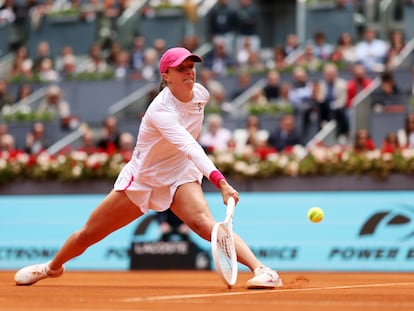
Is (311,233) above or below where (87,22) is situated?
below

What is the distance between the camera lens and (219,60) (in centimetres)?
2361

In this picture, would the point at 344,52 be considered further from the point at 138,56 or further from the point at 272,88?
the point at 138,56

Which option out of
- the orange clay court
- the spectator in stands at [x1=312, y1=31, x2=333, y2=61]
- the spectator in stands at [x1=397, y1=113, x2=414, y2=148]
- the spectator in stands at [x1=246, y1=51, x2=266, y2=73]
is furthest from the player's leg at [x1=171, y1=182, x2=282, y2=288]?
the spectator in stands at [x1=312, y1=31, x2=333, y2=61]

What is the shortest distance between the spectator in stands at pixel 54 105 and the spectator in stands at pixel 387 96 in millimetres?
6446

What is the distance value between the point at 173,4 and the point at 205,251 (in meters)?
10.9

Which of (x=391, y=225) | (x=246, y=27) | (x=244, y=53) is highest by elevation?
(x=246, y=27)

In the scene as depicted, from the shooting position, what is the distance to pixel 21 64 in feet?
83.0

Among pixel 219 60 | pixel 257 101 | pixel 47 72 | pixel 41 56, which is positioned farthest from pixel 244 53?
pixel 41 56

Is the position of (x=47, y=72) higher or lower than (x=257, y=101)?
higher

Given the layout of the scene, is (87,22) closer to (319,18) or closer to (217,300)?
(319,18)

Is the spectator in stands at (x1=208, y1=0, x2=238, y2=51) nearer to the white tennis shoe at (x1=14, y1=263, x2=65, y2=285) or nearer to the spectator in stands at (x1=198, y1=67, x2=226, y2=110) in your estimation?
the spectator in stands at (x1=198, y1=67, x2=226, y2=110)

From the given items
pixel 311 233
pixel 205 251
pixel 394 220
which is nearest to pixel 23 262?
pixel 205 251

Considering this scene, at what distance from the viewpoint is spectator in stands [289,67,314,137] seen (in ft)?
65.8

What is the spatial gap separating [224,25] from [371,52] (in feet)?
14.1
